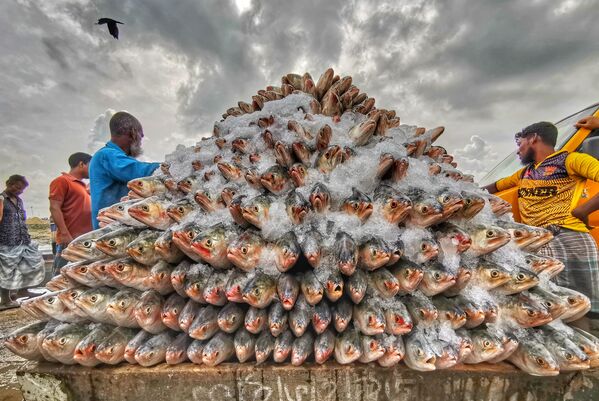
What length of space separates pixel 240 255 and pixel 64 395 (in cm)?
99

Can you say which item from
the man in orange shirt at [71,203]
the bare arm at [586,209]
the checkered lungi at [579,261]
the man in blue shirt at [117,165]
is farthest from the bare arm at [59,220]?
the bare arm at [586,209]

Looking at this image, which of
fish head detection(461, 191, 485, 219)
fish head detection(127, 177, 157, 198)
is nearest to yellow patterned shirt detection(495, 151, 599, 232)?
fish head detection(461, 191, 485, 219)

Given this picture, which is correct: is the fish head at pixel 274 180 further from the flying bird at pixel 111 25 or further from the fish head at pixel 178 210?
the flying bird at pixel 111 25

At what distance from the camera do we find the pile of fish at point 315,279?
128 cm

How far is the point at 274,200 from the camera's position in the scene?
151 cm

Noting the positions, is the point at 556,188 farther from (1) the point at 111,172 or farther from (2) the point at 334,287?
(1) the point at 111,172

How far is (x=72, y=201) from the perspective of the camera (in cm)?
426

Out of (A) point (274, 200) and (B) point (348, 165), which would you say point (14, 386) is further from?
(B) point (348, 165)

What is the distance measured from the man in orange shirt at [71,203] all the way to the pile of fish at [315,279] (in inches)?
120

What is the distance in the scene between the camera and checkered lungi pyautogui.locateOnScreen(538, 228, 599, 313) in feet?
7.15

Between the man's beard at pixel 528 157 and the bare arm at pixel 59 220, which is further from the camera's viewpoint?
the bare arm at pixel 59 220

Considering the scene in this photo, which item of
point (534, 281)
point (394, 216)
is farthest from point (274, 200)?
point (534, 281)

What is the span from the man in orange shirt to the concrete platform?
381cm

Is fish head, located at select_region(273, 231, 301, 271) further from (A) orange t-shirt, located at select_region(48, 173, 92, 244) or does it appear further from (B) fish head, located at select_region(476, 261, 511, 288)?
(A) orange t-shirt, located at select_region(48, 173, 92, 244)
